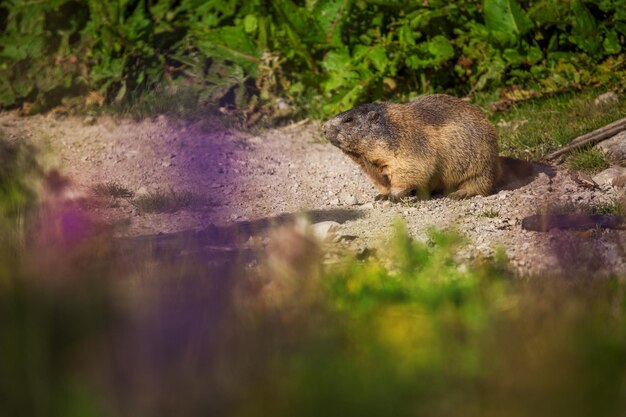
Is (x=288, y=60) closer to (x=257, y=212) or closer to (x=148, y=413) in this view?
(x=257, y=212)

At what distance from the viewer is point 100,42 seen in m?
8.48

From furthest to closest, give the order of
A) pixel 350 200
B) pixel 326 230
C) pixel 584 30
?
pixel 584 30, pixel 350 200, pixel 326 230

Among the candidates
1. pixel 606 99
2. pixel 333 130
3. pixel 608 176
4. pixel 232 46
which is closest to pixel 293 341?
pixel 333 130

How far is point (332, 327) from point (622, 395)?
3.30ft

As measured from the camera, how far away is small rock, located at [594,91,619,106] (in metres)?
7.48

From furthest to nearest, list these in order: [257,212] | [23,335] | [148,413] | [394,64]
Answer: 1. [394,64]
2. [257,212]
3. [23,335]
4. [148,413]

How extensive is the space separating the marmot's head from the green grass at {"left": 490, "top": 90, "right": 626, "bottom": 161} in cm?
137

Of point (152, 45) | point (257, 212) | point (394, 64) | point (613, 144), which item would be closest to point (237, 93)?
point (152, 45)

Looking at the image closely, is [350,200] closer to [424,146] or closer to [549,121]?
[424,146]

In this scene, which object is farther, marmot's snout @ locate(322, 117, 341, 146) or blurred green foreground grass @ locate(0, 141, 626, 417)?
marmot's snout @ locate(322, 117, 341, 146)

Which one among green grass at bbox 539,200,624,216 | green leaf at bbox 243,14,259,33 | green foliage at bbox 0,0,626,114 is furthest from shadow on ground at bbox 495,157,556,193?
green leaf at bbox 243,14,259,33

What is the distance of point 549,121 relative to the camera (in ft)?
24.3

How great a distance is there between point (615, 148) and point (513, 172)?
0.79 metres

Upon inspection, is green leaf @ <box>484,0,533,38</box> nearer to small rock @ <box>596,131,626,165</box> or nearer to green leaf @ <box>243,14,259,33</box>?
small rock @ <box>596,131,626,165</box>
